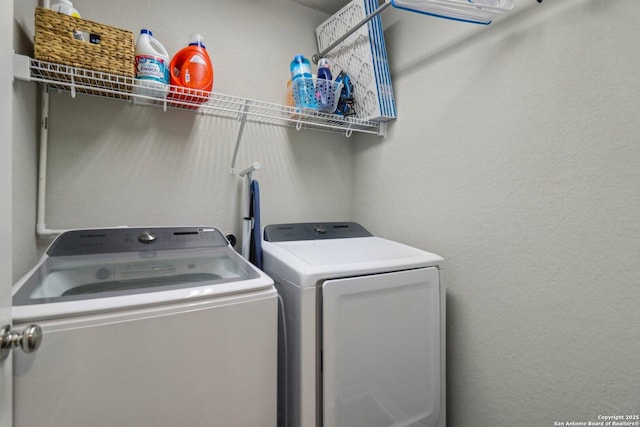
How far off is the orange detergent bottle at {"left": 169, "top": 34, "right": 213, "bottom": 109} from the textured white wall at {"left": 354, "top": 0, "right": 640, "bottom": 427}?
1170mm

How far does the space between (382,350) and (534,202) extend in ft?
2.87

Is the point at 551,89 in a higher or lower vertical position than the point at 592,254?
higher

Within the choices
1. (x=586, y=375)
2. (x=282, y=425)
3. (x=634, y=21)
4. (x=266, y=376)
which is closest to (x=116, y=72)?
(x=266, y=376)

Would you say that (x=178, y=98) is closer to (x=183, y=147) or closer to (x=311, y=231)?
(x=183, y=147)

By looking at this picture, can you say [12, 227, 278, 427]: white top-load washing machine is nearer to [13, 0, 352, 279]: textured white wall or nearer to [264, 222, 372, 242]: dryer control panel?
[13, 0, 352, 279]: textured white wall

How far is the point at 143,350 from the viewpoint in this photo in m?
0.83

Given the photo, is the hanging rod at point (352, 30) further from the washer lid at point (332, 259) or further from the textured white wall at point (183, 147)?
the washer lid at point (332, 259)

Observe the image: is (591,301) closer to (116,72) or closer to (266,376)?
(266,376)

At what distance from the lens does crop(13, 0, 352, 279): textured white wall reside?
1.40m

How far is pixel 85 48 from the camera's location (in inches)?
46.2

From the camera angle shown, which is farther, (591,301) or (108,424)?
(591,301)

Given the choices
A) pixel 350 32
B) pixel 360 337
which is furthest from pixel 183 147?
pixel 360 337

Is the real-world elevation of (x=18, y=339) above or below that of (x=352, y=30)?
below

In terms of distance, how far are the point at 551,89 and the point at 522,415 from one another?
4.38 ft
